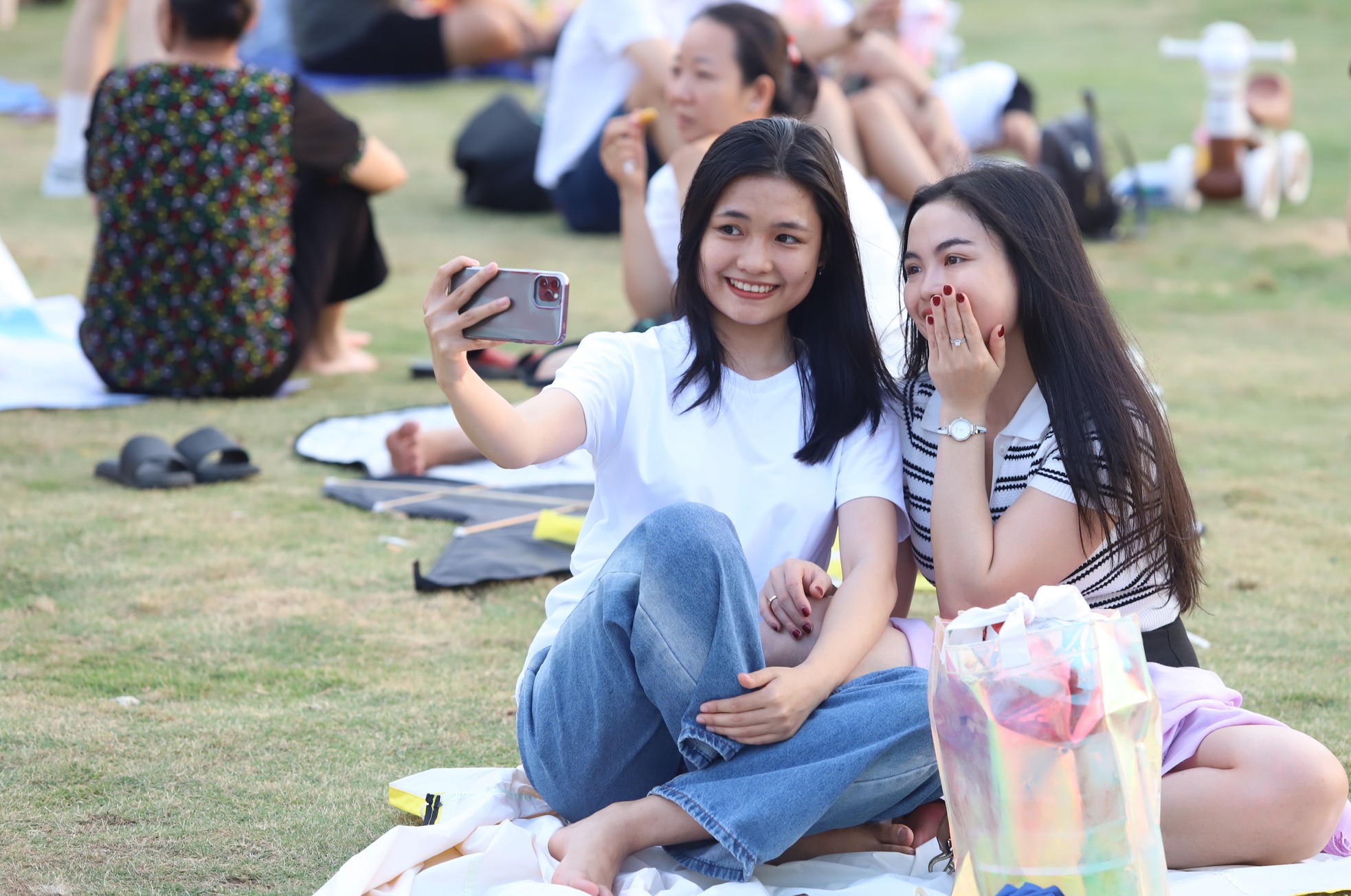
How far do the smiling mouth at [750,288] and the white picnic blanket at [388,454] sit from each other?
5.54 ft

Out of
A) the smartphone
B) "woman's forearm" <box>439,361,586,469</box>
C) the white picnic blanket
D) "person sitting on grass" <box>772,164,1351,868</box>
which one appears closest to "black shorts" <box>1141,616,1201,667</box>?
"person sitting on grass" <box>772,164,1351,868</box>

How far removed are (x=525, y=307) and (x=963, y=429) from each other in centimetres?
64

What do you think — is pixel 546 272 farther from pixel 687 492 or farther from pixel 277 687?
pixel 277 687

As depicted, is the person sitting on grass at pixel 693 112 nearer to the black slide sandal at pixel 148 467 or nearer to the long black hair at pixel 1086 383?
the black slide sandal at pixel 148 467

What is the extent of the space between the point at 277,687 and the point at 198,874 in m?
0.73

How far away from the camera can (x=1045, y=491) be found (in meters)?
2.10

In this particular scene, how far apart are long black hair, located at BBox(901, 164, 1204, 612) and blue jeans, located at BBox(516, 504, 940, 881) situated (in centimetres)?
38

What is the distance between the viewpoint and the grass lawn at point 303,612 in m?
2.24

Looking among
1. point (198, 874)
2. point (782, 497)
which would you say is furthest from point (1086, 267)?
point (198, 874)

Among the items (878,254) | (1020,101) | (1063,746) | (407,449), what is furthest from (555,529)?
(1020,101)

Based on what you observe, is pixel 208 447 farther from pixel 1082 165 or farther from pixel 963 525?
pixel 1082 165

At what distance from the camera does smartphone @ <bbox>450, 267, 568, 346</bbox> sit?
193cm

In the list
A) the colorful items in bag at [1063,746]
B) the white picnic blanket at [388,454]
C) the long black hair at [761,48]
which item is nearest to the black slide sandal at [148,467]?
the white picnic blanket at [388,454]

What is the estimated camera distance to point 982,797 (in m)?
1.74
